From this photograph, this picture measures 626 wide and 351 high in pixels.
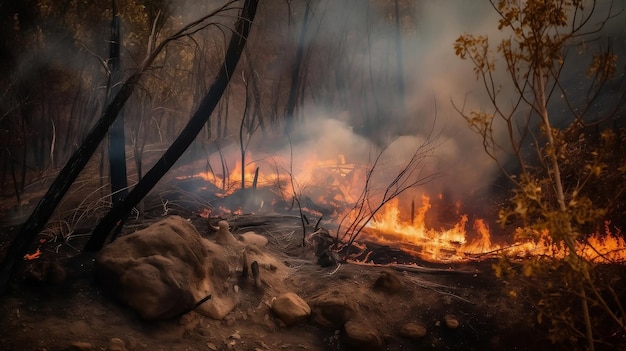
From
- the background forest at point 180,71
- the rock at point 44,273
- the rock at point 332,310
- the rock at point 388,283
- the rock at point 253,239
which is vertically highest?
the background forest at point 180,71

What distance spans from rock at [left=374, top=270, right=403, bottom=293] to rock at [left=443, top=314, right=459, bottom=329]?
3.18 ft

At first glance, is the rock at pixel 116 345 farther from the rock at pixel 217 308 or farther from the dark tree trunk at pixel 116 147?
the dark tree trunk at pixel 116 147

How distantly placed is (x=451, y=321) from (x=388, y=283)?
123 centimetres

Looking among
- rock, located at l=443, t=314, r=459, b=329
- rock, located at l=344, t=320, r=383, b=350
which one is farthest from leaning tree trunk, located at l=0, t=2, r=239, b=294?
rock, located at l=443, t=314, r=459, b=329

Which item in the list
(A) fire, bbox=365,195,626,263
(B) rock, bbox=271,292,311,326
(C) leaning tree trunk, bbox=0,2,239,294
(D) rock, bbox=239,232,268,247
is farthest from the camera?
(A) fire, bbox=365,195,626,263

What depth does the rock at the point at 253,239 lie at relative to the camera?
26.7ft

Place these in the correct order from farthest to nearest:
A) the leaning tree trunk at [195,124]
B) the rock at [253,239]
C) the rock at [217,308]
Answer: the rock at [253,239] < the leaning tree trunk at [195,124] < the rock at [217,308]

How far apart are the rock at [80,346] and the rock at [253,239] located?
382 centimetres

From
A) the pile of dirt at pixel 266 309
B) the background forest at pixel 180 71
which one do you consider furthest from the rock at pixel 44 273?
the background forest at pixel 180 71

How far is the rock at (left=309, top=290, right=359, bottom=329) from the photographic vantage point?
617 centimetres

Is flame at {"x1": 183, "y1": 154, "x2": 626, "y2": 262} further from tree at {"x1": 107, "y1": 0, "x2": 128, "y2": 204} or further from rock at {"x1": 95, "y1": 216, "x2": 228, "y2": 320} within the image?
rock at {"x1": 95, "y1": 216, "x2": 228, "y2": 320}

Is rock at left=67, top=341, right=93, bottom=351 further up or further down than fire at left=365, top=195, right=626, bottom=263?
further down

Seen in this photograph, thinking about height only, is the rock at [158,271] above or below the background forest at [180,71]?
below

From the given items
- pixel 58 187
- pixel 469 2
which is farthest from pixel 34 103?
pixel 469 2
